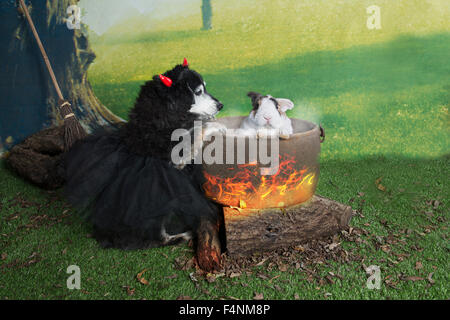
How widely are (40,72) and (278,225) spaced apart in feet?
10.7

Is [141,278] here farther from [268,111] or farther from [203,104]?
[268,111]

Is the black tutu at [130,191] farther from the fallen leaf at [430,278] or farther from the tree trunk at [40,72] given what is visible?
the tree trunk at [40,72]

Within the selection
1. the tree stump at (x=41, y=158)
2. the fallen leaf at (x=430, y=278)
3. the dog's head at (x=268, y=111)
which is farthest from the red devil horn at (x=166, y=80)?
the fallen leaf at (x=430, y=278)

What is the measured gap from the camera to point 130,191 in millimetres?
2219

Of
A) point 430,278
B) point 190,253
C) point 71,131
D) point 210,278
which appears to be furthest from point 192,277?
point 71,131

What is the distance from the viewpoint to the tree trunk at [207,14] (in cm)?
413

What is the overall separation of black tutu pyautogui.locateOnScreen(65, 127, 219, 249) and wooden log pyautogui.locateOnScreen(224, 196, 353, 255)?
0.22m

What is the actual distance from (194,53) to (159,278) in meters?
2.79

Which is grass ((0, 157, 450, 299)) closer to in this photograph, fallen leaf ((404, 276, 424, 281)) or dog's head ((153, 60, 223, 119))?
fallen leaf ((404, 276, 424, 281))

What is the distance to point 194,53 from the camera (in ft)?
13.8

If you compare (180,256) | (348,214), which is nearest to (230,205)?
(180,256)

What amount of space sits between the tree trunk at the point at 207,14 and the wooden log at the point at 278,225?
252 cm

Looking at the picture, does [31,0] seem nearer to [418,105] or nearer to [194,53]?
[194,53]

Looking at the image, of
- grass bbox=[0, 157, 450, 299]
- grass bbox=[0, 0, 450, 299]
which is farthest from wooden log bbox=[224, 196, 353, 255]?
grass bbox=[0, 0, 450, 299]
